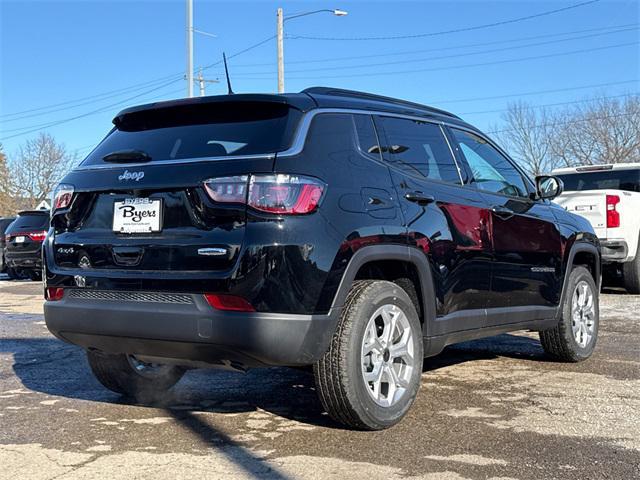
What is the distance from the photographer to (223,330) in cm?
351

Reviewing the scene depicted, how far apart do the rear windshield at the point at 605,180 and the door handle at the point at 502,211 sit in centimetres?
721

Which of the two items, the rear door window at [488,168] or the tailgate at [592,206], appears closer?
the rear door window at [488,168]

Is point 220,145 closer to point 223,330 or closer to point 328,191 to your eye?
point 328,191

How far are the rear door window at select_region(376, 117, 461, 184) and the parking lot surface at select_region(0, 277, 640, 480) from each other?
1.49m

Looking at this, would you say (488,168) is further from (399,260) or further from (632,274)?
(632,274)

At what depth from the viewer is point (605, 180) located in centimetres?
1230

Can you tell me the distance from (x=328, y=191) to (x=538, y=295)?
2.53 m

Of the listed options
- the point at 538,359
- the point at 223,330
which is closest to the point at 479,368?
the point at 538,359

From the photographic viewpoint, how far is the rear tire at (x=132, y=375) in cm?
470

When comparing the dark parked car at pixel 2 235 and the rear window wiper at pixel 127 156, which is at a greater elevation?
the rear window wiper at pixel 127 156

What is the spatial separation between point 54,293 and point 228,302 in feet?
4.08

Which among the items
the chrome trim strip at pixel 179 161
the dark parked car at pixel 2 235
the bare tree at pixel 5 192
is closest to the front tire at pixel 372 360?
the chrome trim strip at pixel 179 161

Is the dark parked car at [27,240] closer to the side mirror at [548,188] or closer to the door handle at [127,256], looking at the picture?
the side mirror at [548,188]

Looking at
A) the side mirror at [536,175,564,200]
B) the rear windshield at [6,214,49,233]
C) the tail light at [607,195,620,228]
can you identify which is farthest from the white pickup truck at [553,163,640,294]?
the rear windshield at [6,214,49,233]
